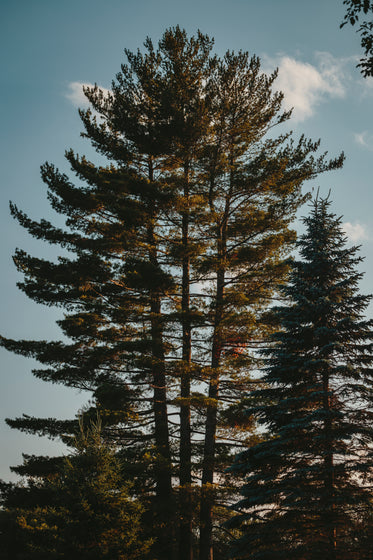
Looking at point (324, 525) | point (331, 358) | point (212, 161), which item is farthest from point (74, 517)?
point (212, 161)

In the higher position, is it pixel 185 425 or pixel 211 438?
pixel 185 425

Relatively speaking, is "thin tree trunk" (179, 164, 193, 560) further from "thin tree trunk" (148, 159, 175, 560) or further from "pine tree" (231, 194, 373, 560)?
"pine tree" (231, 194, 373, 560)

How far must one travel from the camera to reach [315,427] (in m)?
9.88

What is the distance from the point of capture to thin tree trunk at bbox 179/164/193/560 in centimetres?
1216

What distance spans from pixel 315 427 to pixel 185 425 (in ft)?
18.2

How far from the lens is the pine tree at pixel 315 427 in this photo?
904 cm

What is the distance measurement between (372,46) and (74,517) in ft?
35.8

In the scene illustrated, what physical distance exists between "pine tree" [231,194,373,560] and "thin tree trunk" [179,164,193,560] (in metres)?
2.28

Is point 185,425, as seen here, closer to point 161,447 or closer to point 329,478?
point 161,447

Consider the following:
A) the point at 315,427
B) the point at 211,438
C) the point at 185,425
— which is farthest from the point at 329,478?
the point at 185,425

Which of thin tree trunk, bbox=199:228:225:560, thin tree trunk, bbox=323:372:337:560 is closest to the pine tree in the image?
thin tree trunk, bbox=323:372:337:560

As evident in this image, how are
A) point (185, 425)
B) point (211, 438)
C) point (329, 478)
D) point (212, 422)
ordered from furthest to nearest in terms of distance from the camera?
point (185, 425), point (212, 422), point (211, 438), point (329, 478)

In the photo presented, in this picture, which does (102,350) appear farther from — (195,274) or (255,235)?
(255,235)

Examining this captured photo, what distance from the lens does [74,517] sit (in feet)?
30.5
